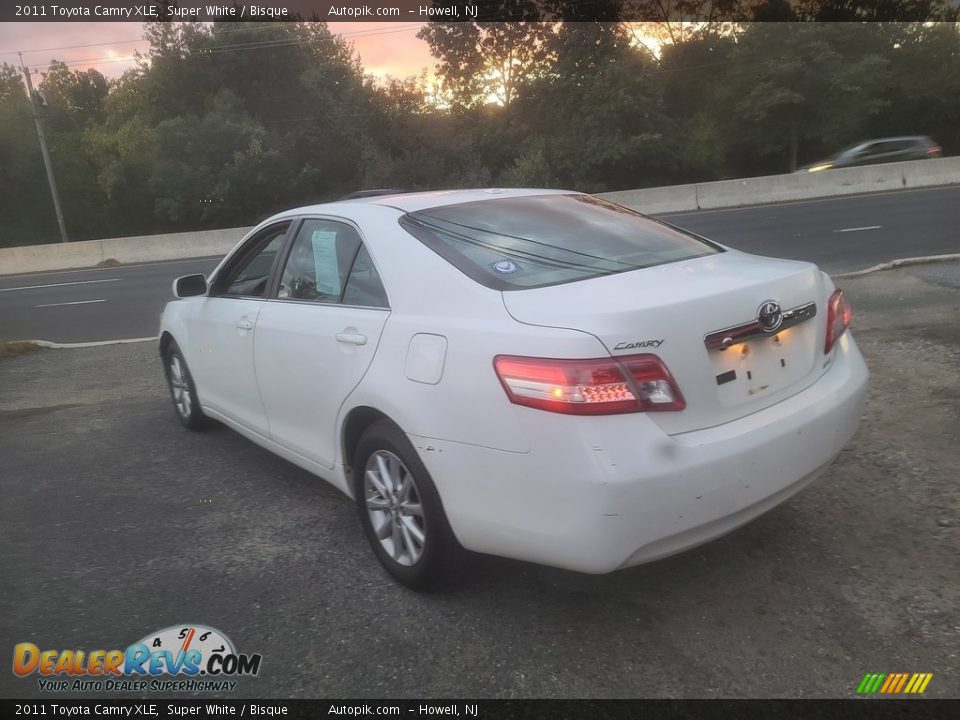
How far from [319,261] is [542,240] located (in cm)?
118

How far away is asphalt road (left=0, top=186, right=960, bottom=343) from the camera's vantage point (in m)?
11.5

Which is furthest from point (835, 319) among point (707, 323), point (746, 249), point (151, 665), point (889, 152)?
point (889, 152)

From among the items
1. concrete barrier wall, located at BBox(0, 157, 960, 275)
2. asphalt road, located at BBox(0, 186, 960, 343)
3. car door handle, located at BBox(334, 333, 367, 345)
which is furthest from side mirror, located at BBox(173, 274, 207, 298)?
concrete barrier wall, located at BBox(0, 157, 960, 275)

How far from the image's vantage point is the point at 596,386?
254 cm

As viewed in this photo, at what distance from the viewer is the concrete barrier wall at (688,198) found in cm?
2345

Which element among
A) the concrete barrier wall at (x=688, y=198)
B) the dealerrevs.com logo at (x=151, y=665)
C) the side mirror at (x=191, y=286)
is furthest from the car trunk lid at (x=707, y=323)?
the concrete barrier wall at (x=688, y=198)

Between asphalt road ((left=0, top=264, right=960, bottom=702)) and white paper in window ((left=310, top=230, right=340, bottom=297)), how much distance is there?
3.95ft

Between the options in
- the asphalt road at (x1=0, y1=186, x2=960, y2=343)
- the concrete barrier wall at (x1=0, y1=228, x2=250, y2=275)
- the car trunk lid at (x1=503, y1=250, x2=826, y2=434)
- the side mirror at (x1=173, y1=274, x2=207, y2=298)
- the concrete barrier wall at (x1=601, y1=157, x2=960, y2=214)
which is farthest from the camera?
the concrete barrier wall at (x1=0, y1=228, x2=250, y2=275)

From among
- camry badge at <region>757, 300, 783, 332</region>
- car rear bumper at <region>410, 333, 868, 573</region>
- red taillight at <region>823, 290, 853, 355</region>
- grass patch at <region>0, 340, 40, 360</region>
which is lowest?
grass patch at <region>0, 340, 40, 360</region>

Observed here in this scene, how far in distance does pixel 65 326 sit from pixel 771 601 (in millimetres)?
11623
